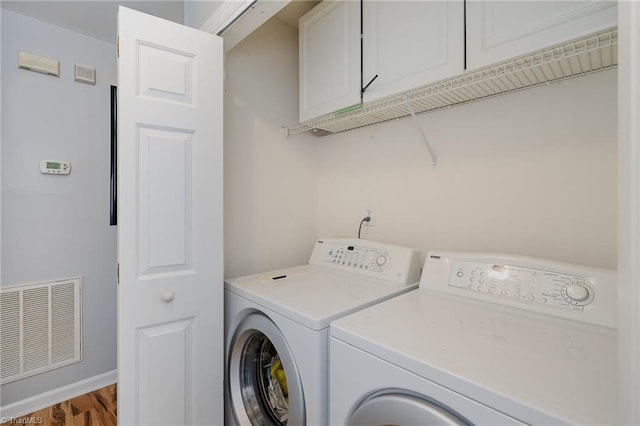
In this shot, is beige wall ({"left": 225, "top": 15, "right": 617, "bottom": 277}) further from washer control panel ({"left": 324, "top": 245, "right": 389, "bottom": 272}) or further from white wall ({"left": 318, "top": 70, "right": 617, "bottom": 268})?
washer control panel ({"left": 324, "top": 245, "right": 389, "bottom": 272})

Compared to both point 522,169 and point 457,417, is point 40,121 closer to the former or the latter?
point 457,417

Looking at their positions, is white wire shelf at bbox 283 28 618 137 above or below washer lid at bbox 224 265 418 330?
above

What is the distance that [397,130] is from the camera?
5.84ft

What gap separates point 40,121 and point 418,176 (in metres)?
2.35

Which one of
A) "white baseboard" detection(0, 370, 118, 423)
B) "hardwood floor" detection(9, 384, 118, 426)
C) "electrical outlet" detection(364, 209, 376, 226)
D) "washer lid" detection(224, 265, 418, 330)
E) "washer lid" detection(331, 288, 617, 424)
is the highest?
"electrical outlet" detection(364, 209, 376, 226)

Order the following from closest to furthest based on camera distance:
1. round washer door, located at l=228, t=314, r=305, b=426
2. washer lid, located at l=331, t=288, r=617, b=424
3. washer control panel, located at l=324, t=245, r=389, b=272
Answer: washer lid, located at l=331, t=288, r=617, b=424, round washer door, located at l=228, t=314, r=305, b=426, washer control panel, located at l=324, t=245, r=389, b=272

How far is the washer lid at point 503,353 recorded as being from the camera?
605 millimetres

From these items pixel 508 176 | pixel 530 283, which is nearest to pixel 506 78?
pixel 508 176

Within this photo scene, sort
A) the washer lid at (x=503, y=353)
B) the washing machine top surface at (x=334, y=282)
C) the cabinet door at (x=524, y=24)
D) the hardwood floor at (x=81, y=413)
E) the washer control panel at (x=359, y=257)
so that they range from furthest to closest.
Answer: the hardwood floor at (x=81, y=413) < the washer control panel at (x=359, y=257) < the washing machine top surface at (x=334, y=282) < the cabinet door at (x=524, y=24) < the washer lid at (x=503, y=353)

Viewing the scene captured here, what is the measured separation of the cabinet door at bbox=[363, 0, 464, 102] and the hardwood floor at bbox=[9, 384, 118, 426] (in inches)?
95.6

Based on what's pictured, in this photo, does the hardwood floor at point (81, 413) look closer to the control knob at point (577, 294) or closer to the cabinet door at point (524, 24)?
the control knob at point (577, 294)

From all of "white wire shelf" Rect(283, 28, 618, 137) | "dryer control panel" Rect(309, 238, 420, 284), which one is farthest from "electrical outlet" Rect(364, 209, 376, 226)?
"white wire shelf" Rect(283, 28, 618, 137)

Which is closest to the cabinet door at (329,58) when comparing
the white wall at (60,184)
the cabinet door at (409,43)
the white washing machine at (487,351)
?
the cabinet door at (409,43)

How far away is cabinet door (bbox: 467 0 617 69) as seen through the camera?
89 centimetres
